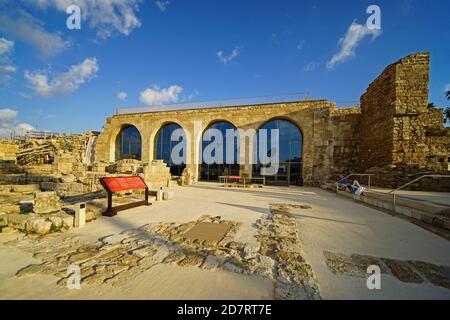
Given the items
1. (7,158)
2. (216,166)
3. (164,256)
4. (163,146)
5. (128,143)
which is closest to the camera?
(164,256)

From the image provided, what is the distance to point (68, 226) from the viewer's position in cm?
372

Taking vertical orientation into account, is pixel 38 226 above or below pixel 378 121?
below

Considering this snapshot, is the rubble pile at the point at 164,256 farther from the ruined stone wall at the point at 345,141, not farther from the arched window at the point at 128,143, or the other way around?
the arched window at the point at 128,143

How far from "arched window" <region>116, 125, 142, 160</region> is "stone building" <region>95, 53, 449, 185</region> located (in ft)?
0.35

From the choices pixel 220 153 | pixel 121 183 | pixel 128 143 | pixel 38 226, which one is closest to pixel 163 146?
pixel 128 143

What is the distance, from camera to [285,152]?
15.3 meters

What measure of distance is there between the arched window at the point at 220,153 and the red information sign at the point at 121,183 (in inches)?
417

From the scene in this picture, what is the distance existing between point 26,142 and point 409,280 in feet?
102

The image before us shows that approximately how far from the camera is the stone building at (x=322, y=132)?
371 inches

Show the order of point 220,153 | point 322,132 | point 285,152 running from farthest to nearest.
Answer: point 220,153
point 285,152
point 322,132

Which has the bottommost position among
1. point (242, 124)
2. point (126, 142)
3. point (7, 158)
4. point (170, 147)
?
point (7, 158)

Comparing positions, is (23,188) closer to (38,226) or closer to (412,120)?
(38,226)

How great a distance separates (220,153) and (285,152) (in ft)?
19.8

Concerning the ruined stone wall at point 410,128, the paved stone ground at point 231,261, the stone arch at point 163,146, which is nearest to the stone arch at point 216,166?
the stone arch at point 163,146
